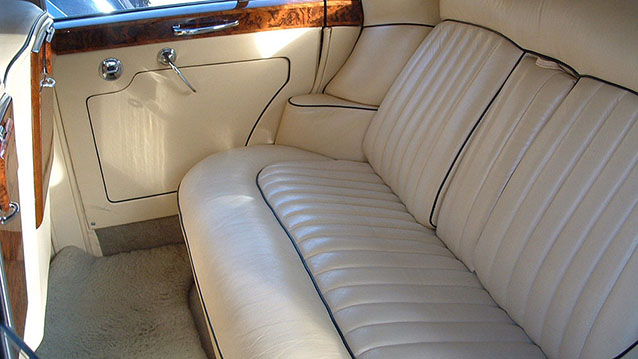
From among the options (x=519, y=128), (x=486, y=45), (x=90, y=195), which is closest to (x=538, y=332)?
(x=519, y=128)

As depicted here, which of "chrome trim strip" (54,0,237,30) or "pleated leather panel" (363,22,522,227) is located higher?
"chrome trim strip" (54,0,237,30)

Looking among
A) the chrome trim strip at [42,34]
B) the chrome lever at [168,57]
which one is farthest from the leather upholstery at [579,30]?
the chrome trim strip at [42,34]

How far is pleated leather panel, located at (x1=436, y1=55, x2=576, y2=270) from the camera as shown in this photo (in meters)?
1.36

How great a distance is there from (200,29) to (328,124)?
517 mm

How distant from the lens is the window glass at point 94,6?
1.83m

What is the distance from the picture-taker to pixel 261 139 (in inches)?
85.5

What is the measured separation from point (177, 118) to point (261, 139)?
1.02ft

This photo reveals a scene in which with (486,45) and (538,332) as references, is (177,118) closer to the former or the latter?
(486,45)

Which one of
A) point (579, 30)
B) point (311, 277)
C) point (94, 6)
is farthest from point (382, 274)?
point (94, 6)

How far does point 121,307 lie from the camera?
1893 millimetres

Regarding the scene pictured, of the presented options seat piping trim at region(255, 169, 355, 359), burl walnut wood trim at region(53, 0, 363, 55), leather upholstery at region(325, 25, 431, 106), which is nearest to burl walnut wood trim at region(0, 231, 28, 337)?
seat piping trim at region(255, 169, 355, 359)

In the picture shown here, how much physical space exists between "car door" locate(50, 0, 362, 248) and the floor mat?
14cm

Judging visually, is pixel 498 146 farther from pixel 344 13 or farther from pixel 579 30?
pixel 344 13

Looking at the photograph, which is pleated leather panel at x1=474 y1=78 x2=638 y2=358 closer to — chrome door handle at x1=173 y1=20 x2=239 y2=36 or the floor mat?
the floor mat
